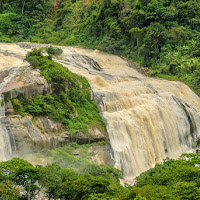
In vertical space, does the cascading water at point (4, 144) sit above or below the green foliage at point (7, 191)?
below

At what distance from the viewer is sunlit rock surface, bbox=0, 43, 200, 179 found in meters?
23.4

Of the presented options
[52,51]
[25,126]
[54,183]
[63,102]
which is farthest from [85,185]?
[52,51]

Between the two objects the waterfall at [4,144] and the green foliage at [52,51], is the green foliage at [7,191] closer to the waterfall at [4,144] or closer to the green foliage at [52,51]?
the waterfall at [4,144]

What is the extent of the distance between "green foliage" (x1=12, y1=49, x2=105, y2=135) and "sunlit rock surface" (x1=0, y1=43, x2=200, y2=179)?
3.21 ft

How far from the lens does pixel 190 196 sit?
1304 cm

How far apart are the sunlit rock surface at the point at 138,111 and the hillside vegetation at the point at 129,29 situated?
4080 millimetres

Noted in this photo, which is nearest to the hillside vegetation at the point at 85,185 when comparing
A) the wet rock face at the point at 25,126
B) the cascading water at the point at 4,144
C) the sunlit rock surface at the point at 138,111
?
the cascading water at the point at 4,144

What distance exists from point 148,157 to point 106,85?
23.7ft

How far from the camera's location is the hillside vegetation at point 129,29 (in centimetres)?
3691

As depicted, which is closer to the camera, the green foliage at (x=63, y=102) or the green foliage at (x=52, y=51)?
the green foliage at (x=63, y=102)

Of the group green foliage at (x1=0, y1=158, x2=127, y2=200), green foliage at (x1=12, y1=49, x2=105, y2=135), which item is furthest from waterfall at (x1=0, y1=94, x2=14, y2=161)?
green foliage at (x1=0, y1=158, x2=127, y2=200)

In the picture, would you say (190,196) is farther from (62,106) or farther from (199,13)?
(199,13)

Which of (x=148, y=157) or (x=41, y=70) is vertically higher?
(x=41, y=70)

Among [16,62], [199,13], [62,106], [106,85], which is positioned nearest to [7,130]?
[62,106]
